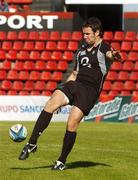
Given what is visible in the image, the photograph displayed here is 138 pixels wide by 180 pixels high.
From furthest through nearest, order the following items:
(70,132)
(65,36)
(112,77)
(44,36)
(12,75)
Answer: (44,36), (65,36), (12,75), (112,77), (70,132)

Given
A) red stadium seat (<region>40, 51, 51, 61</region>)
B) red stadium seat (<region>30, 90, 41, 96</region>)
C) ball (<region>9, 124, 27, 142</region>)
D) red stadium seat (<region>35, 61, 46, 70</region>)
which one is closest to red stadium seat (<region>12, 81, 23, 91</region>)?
red stadium seat (<region>30, 90, 41, 96</region>)

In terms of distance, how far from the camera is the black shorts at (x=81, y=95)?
8344 millimetres

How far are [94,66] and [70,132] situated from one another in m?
1.01

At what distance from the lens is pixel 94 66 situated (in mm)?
8578

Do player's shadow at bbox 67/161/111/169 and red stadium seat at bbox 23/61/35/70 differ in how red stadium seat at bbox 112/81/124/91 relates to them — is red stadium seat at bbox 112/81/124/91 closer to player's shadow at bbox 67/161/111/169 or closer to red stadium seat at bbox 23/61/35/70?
red stadium seat at bbox 23/61/35/70

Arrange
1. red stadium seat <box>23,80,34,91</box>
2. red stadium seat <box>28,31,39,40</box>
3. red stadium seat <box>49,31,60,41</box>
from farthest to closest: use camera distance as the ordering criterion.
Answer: red stadium seat <box>28,31,39,40</box> < red stadium seat <box>49,31,60,41</box> < red stadium seat <box>23,80,34,91</box>

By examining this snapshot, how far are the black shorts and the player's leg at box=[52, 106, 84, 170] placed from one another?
82mm

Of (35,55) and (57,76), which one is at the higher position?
(35,55)

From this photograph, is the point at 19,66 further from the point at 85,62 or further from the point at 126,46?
the point at 85,62

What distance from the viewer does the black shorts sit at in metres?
8.34

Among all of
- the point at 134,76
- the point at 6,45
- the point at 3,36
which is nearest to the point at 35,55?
the point at 6,45

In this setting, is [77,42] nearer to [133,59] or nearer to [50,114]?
[133,59]

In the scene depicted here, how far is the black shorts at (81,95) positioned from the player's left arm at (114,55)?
21.5 inches

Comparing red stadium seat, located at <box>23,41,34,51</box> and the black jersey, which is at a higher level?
the black jersey
